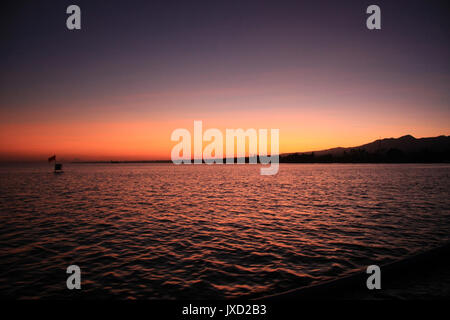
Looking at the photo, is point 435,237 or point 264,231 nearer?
point 435,237

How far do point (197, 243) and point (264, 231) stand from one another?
16.7 feet

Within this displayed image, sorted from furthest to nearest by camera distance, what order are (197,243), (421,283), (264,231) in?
1. (264,231)
2. (197,243)
3. (421,283)

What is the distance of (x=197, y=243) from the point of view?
1464 centimetres

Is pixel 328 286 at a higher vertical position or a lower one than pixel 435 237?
higher

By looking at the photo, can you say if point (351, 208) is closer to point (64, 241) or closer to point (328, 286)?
point (328, 286)

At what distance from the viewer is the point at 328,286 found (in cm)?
761

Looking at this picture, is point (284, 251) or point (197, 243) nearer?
point (284, 251)

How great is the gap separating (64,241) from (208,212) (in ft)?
40.8

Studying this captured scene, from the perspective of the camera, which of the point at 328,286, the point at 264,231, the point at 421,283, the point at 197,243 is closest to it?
the point at 328,286
